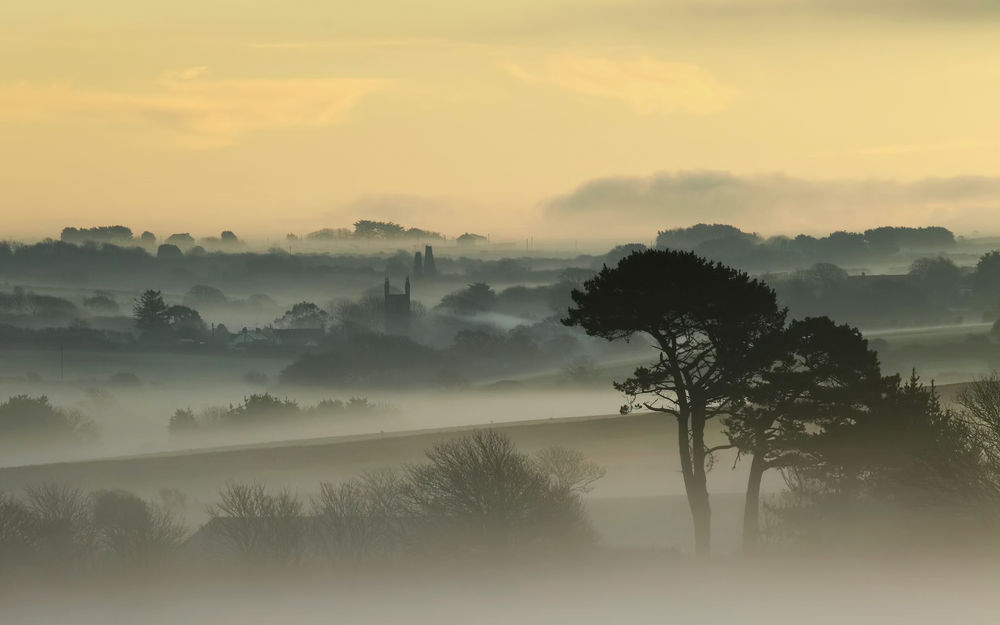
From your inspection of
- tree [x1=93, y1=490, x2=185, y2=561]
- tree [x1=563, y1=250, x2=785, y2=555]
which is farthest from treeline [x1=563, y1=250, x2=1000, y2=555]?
tree [x1=93, y1=490, x2=185, y2=561]

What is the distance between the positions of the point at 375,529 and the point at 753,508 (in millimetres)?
16662

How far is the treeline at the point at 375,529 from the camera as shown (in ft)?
201

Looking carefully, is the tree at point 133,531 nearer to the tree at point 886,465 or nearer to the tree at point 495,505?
the tree at point 495,505

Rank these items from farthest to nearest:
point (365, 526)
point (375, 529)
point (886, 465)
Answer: point (365, 526), point (375, 529), point (886, 465)

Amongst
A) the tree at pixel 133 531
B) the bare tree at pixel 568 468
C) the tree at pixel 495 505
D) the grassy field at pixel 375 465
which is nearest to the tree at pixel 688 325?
the tree at pixel 495 505

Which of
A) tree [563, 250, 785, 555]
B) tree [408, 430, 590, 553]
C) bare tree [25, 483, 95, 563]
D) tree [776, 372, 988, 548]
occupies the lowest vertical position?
bare tree [25, 483, 95, 563]

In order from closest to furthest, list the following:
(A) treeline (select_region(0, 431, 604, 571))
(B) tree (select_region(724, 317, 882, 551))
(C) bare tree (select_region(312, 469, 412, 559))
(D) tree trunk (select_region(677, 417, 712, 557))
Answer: (D) tree trunk (select_region(677, 417, 712, 557)) < (B) tree (select_region(724, 317, 882, 551)) < (A) treeline (select_region(0, 431, 604, 571)) < (C) bare tree (select_region(312, 469, 412, 559))

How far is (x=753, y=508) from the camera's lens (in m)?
58.1

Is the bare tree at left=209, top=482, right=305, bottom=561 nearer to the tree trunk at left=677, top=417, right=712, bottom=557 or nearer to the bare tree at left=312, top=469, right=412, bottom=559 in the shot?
the bare tree at left=312, top=469, right=412, bottom=559

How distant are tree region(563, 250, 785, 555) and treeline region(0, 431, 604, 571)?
833 cm

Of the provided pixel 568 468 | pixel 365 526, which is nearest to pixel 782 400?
pixel 365 526

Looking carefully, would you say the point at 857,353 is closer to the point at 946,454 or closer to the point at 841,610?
the point at 946,454

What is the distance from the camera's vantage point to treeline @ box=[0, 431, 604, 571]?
201 feet

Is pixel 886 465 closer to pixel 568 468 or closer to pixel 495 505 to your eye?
pixel 495 505
